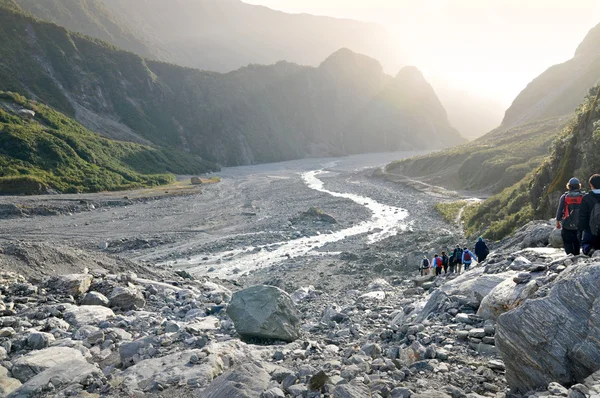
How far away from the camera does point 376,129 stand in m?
176

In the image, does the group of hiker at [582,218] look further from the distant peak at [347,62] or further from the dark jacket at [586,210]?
the distant peak at [347,62]

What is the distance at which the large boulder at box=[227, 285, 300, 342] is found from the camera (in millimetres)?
9555

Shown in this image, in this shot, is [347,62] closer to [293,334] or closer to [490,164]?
[490,164]

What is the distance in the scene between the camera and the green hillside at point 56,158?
169ft

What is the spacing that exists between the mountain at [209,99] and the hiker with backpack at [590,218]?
306 feet

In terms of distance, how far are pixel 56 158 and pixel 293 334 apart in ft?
197

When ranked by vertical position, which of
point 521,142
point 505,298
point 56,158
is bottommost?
point 505,298

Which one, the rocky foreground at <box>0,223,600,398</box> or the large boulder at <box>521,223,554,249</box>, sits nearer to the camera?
the rocky foreground at <box>0,223,600,398</box>

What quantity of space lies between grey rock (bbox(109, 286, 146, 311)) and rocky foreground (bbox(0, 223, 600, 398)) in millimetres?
32

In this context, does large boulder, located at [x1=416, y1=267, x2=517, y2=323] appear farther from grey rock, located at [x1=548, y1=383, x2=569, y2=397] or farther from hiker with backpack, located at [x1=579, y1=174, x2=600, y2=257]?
grey rock, located at [x1=548, y1=383, x2=569, y2=397]

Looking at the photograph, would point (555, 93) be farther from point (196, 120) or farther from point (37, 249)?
point (37, 249)

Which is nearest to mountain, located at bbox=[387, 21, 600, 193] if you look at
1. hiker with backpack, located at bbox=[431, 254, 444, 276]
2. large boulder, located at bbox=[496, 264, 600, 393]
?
hiker with backpack, located at bbox=[431, 254, 444, 276]

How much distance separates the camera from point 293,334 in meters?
9.81

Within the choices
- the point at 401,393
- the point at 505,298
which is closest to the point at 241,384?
the point at 401,393
